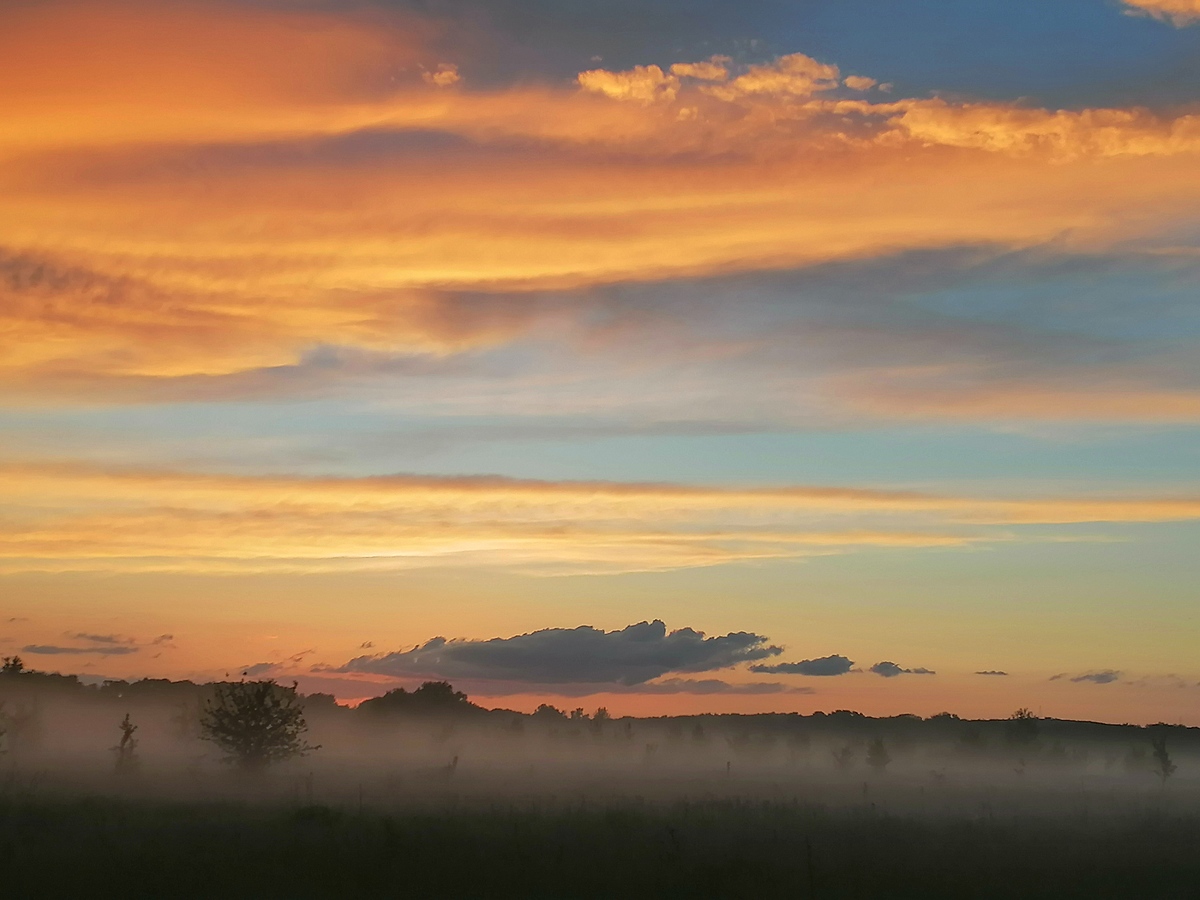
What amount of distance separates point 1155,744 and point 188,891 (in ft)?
462

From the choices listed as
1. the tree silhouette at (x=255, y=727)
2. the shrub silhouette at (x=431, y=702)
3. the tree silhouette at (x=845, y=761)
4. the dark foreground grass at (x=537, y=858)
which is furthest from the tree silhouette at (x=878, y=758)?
the dark foreground grass at (x=537, y=858)

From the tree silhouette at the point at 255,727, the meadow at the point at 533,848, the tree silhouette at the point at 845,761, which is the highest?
the tree silhouette at the point at 255,727

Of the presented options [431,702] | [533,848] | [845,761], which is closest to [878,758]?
[845,761]

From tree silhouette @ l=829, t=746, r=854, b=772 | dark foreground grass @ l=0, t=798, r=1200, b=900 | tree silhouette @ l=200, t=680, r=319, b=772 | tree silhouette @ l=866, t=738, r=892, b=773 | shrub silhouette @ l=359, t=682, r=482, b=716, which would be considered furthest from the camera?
shrub silhouette @ l=359, t=682, r=482, b=716

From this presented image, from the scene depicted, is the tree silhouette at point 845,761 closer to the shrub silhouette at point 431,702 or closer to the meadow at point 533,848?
the shrub silhouette at point 431,702

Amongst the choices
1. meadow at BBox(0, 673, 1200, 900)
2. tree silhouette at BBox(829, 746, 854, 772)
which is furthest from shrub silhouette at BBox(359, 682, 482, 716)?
meadow at BBox(0, 673, 1200, 900)

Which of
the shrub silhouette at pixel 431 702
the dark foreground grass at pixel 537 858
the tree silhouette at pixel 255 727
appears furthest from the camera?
the shrub silhouette at pixel 431 702

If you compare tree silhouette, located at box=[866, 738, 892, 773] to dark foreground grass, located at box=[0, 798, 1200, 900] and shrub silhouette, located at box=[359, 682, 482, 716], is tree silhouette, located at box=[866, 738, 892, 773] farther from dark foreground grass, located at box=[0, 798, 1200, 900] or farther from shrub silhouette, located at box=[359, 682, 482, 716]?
dark foreground grass, located at box=[0, 798, 1200, 900]

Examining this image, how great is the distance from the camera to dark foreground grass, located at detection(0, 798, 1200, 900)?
2716 cm

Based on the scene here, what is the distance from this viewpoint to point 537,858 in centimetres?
3081

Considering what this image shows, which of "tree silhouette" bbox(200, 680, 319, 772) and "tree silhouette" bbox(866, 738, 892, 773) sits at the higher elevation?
"tree silhouette" bbox(200, 680, 319, 772)

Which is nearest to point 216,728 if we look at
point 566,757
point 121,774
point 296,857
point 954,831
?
point 121,774

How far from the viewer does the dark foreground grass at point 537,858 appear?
89.1 feet

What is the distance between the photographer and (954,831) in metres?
44.0
